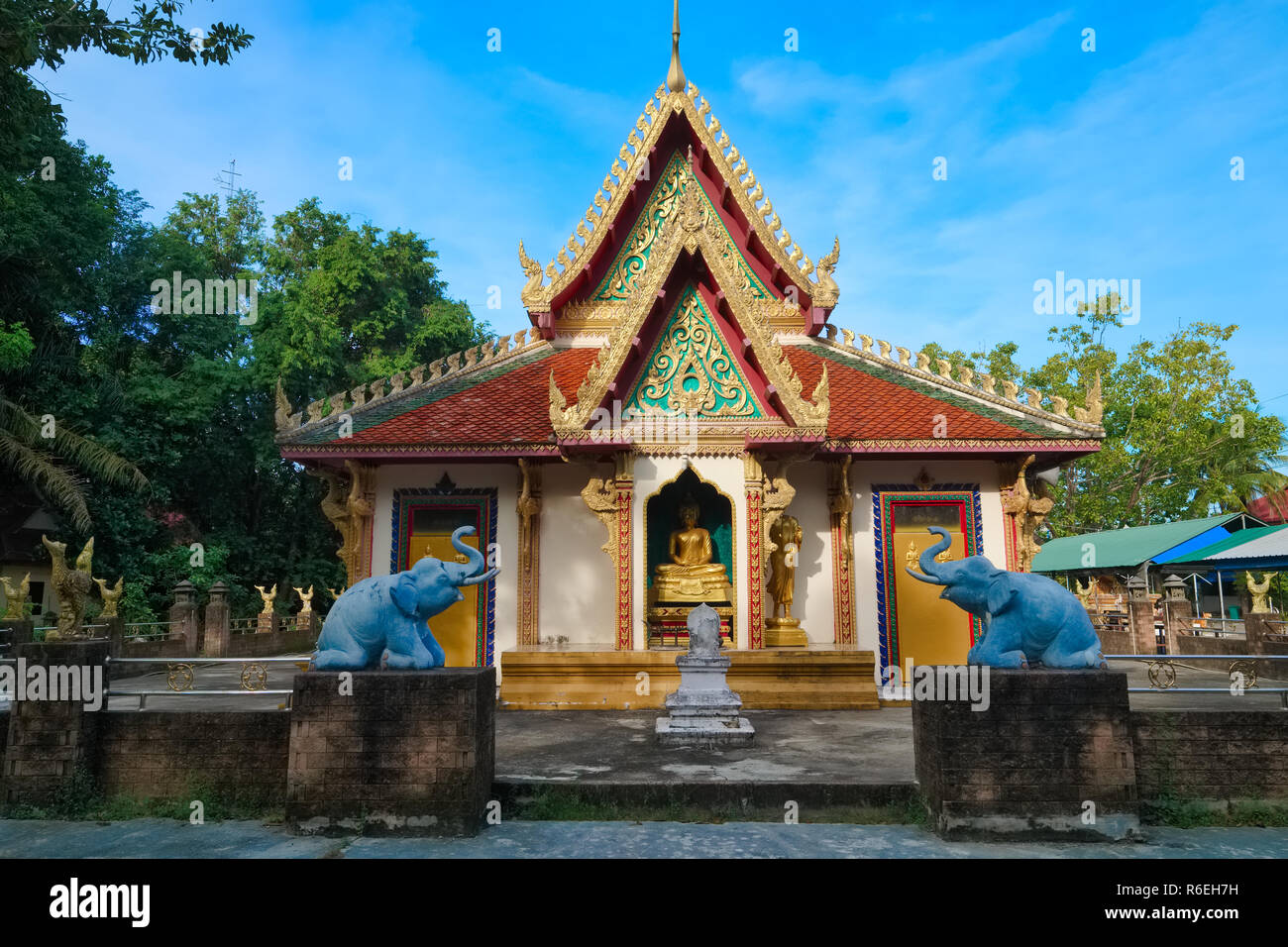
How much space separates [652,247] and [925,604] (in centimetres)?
786

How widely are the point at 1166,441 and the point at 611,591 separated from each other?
25671 millimetres

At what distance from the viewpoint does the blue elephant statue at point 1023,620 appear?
6.05m

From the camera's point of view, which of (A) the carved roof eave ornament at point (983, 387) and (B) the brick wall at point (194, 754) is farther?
(A) the carved roof eave ornament at point (983, 387)

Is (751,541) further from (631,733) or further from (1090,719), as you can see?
(1090,719)

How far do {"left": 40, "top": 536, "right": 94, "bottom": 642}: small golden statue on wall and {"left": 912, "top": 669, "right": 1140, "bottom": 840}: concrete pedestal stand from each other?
23.9 feet

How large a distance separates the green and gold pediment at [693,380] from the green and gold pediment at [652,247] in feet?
11.9

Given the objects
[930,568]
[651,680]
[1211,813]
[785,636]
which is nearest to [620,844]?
[930,568]

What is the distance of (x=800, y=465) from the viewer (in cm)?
1280

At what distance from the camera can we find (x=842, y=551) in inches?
493

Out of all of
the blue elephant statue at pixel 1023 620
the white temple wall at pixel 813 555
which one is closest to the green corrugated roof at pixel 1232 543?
the white temple wall at pixel 813 555

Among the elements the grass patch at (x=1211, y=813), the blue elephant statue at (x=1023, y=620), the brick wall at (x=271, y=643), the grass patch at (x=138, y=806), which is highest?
the blue elephant statue at (x=1023, y=620)

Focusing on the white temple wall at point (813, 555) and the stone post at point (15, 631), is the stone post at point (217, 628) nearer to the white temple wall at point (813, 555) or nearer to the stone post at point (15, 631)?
the stone post at point (15, 631)

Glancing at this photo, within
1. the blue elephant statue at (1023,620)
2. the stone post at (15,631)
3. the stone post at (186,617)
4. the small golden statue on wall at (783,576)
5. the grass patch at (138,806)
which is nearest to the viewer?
the blue elephant statue at (1023,620)

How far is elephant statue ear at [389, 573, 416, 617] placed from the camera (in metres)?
6.29
